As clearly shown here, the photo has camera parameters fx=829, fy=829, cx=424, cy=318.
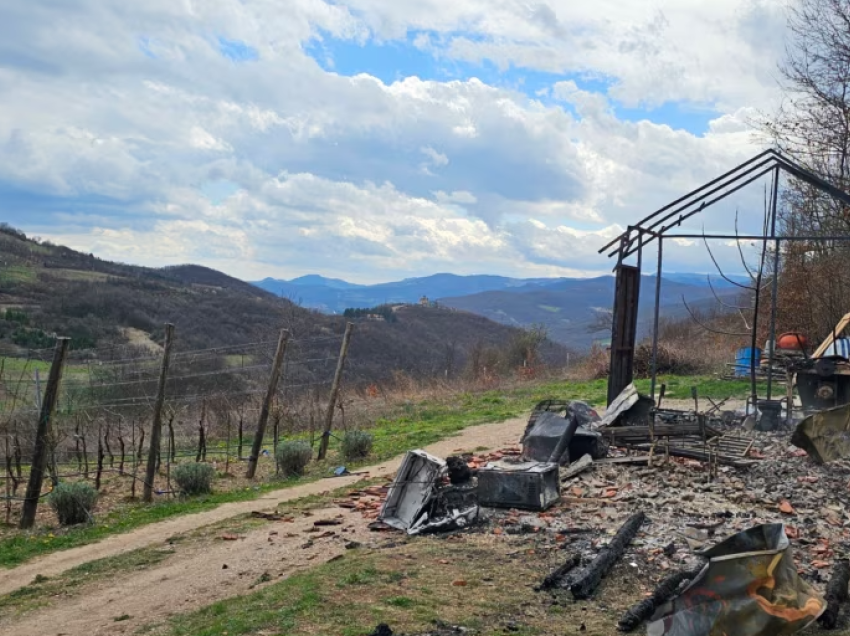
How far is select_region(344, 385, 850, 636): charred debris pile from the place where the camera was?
5.39m

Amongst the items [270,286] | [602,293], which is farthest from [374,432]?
[270,286]

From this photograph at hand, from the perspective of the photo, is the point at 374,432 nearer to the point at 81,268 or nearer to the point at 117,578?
the point at 117,578

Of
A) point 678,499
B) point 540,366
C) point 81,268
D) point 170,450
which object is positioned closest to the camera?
point 678,499

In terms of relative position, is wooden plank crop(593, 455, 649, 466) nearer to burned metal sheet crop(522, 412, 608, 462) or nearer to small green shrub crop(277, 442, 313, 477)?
burned metal sheet crop(522, 412, 608, 462)

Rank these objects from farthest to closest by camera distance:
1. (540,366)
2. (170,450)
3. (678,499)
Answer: (540,366)
(170,450)
(678,499)

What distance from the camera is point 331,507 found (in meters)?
10.4

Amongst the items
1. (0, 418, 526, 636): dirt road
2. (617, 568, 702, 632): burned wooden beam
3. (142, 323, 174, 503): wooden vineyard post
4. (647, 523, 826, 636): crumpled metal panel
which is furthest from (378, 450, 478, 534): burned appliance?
(142, 323, 174, 503): wooden vineyard post

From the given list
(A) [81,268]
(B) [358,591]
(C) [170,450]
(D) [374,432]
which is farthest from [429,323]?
(B) [358,591]

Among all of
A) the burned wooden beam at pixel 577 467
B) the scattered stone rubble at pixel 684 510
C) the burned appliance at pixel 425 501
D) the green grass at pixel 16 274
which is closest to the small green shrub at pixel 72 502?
the scattered stone rubble at pixel 684 510

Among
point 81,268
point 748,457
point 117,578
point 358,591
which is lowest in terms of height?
point 117,578

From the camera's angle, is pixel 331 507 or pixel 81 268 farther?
pixel 81 268

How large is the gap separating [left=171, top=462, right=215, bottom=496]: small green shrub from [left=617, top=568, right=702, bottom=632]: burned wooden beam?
25.5ft

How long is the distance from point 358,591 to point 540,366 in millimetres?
26402

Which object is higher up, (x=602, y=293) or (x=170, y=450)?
(x=602, y=293)
